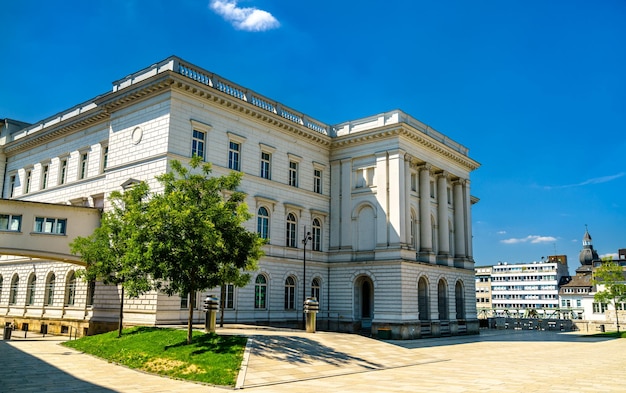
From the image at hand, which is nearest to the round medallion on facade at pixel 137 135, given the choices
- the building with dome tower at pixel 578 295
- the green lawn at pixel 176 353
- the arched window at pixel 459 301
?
the green lawn at pixel 176 353

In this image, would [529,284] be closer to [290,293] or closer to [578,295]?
[578,295]

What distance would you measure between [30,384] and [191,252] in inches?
297

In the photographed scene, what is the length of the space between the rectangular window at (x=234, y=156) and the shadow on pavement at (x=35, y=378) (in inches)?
694

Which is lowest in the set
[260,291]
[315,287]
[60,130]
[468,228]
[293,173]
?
[260,291]

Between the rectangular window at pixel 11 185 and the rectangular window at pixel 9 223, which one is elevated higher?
the rectangular window at pixel 11 185

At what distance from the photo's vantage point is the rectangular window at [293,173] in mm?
42719

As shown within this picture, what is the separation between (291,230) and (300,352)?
19.2 metres

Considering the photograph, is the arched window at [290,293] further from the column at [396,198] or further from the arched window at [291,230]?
the column at [396,198]

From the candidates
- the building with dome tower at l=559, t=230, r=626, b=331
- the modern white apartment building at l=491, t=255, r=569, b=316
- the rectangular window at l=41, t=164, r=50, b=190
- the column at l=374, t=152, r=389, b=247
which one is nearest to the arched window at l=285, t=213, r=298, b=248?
the column at l=374, t=152, r=389, b=247

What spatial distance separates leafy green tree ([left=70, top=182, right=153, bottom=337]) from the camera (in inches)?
923

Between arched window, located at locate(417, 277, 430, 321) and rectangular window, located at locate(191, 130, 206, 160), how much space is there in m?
20.9

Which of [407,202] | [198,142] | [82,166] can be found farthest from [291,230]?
[82,166]

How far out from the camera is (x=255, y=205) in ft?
126

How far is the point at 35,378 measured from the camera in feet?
61.6
